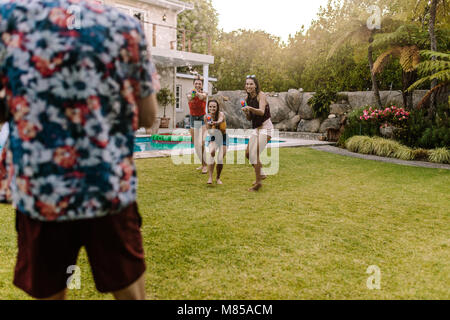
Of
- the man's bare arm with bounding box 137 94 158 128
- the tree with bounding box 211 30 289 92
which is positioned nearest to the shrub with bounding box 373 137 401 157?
the man's bare arm with bounding box 137 94 158 128

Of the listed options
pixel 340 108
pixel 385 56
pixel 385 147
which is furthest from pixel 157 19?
pixel 385 147

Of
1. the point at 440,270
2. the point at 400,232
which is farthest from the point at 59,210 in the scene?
the point at 400,232

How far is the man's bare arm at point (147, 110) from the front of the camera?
4.84ft

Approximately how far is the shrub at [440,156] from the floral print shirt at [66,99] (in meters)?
10.0

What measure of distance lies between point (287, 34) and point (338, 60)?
807cm

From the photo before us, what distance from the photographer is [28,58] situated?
1.22 metres

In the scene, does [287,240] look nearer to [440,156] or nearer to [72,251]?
[72,251]

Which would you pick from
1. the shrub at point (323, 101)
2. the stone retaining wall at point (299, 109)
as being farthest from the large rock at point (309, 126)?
the shrub at point (323, 101)

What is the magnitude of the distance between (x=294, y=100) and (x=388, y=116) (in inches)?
317

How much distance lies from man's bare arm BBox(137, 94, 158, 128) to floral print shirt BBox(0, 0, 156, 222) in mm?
126

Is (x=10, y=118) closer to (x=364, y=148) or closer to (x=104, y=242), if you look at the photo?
(x=104, y=242)

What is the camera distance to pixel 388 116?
39.7ft

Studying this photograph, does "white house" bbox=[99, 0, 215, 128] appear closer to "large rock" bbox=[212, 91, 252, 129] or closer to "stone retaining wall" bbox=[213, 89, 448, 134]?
"stone retaining wall" bbox=[213, 89, 448, 134]

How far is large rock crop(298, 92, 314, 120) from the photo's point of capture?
745 inches
